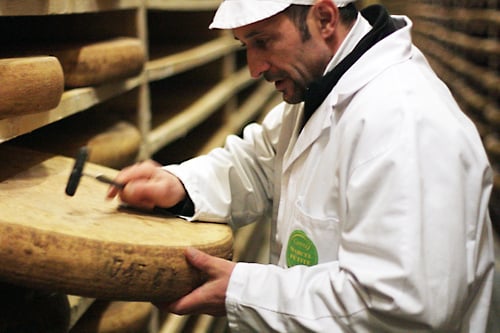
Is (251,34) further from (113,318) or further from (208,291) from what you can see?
(113,318)

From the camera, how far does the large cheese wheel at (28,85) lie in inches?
43.8

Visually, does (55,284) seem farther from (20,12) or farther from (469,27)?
(469,27)

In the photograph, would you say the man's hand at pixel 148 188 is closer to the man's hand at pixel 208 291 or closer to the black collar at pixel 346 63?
the man's hand at pixel 208 291

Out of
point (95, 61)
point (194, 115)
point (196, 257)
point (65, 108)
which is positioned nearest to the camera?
point (196, 257)

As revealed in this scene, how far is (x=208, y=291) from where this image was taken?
1210mm

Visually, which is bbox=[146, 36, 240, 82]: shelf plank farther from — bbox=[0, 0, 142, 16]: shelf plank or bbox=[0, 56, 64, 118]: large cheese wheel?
bbox=[0, 56, 64, 118]: large cheese wheel

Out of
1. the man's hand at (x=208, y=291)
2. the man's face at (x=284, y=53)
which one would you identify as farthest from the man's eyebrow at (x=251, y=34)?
the man's hand at (x=208, y=291)

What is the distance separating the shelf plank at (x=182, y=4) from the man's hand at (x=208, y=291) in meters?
1.12

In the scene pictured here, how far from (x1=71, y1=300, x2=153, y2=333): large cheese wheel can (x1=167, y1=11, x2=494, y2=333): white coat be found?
459 millimetres

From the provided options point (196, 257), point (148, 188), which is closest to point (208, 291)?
point (196, 257)

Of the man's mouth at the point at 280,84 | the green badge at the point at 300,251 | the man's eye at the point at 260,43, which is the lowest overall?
the green badge at the point at 300,251

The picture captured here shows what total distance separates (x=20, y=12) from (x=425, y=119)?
777mm

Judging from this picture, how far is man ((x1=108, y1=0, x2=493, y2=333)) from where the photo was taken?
113 centimetres

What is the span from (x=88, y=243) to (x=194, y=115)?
1710 millimetres
